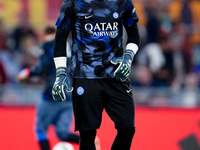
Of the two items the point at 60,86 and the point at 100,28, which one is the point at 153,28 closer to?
the point at 100,28

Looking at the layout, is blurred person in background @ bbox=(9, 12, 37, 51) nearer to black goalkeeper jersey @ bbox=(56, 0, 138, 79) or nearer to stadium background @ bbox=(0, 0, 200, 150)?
stadium background @ bbox=(0, 0, 200, 150)

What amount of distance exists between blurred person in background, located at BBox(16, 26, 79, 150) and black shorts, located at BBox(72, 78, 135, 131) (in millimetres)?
1151

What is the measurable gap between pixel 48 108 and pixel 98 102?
131 cm

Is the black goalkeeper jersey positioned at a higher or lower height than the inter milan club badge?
higher

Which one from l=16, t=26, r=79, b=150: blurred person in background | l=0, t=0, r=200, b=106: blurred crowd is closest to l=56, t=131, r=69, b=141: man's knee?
l=16, t=26, r=79, b=150: blurred person in background

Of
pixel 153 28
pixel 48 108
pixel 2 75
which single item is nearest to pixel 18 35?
pixel 2 75

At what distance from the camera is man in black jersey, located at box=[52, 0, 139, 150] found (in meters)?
2.99

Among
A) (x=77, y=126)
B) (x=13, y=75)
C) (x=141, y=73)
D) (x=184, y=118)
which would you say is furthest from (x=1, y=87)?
Answer: (x=77, y=126)

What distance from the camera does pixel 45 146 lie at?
13.9ft

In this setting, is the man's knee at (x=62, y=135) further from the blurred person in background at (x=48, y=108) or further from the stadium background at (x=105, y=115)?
the stadium background at (x=105, y=115)

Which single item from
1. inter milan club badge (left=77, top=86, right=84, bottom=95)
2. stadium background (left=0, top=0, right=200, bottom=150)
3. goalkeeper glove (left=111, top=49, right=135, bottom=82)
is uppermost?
goalkeeper glove (left=111, top=49, right=135, bottom=82)

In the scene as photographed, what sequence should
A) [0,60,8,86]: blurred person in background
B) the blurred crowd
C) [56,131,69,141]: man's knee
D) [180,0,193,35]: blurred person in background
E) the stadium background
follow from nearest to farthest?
[56,131,69,141]: man's knee → the stadium background → [0,60,8,86]: blurred person in background → the blurred crowd → [180,0,193,35]: blurred person in background

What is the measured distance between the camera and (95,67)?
3.03 metres

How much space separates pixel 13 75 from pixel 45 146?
4.26 m
